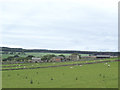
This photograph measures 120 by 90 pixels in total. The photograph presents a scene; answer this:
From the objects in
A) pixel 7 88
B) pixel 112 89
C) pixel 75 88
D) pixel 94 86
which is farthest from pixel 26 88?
pixel 112 89

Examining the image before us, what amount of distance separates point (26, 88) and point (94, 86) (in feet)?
44.0

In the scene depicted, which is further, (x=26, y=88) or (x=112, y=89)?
(x=26, y=88)

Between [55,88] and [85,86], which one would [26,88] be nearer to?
[55,88]

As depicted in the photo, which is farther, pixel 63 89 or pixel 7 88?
pixel 7 88

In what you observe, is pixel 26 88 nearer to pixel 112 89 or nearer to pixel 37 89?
pixel 37 89

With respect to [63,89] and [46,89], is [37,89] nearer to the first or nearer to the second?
[46,89]

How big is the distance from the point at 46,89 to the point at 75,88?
216 inches

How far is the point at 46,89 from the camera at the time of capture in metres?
33.5

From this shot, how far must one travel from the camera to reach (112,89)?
32906mm

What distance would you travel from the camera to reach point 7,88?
3594 cm

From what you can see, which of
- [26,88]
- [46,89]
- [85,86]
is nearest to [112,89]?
[85,86]

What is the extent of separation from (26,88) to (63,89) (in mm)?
7508

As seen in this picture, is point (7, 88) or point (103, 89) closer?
point (103, 89)

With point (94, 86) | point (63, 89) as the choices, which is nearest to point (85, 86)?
point (94, 86)
